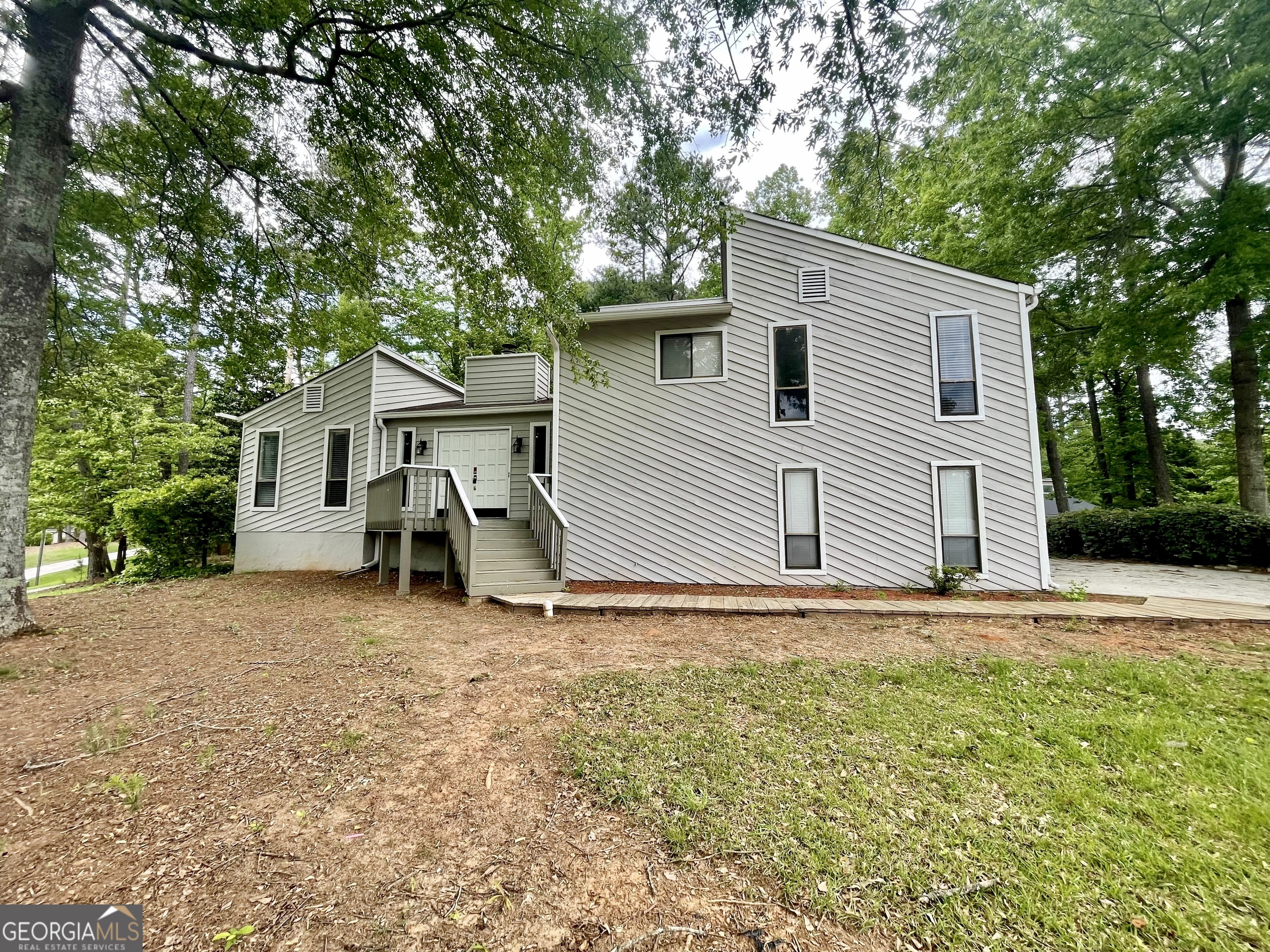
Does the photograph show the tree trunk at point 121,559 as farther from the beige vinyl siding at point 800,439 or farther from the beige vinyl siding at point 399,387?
the beige vinyl siding at point 800,439

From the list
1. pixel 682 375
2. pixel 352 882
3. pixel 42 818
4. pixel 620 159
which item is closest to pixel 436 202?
pixel 620 159

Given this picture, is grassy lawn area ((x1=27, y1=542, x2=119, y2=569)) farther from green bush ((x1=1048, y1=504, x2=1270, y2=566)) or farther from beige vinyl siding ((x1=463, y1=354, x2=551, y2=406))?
green bush ((x1=1048, y1=504, x2=1270, y2=566))

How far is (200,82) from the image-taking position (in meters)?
6.66

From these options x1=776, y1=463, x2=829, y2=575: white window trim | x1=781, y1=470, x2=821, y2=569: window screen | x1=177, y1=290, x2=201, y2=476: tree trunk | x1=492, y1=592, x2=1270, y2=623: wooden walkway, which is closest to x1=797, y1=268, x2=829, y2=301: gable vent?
x1=776, y1=463, x2=829, y2=575: white window trim

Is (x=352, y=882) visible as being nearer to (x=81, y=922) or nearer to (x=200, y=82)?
(x=81, y=922)

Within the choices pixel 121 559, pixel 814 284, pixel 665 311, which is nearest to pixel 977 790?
pixel 665 311

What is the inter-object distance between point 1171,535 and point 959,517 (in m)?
6.41

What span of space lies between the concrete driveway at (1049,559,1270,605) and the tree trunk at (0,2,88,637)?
533 inches

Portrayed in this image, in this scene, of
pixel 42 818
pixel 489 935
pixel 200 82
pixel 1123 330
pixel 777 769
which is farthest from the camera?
pixel 1123 330

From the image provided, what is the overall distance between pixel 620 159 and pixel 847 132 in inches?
110

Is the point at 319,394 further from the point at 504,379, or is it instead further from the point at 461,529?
the point at 461,529

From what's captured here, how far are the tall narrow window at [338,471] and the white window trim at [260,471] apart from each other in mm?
1276

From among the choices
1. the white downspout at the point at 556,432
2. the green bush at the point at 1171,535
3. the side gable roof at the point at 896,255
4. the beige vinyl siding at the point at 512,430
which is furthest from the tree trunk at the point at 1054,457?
the beige vinyl siding at the point at 512,430

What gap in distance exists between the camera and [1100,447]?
17984 mm
